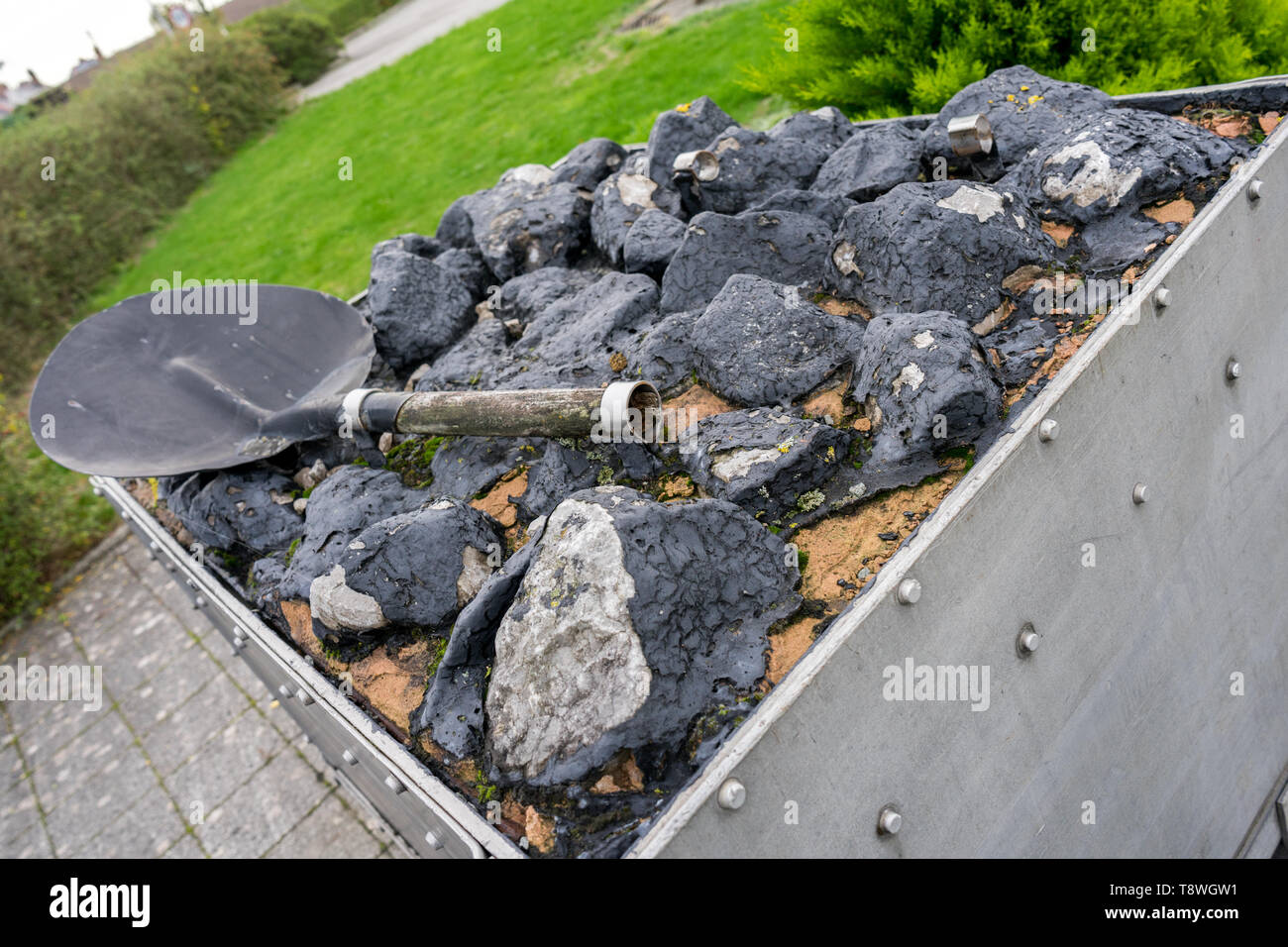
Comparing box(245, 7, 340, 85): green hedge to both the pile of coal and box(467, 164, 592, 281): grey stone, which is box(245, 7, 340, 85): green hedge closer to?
box(467, 164, 592, 281): grey stone

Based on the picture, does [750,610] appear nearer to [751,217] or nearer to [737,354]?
[737,354]

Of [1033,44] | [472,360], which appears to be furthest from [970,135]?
[472,360]

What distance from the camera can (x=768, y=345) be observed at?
7.34ft

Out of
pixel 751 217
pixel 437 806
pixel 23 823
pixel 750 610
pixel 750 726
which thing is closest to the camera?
pixel 750 726

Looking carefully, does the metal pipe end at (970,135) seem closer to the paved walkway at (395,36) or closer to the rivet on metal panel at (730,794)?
the rivet on metal panel at (730,794)

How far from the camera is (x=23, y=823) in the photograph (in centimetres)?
418

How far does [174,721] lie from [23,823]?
0.78 metres

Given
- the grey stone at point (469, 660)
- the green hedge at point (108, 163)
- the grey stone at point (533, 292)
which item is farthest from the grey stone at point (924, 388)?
the green hedge at point (108, 163)

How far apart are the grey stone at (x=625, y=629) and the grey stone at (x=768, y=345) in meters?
0.52

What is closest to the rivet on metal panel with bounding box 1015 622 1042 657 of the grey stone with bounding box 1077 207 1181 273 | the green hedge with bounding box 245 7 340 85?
the grey stone with bounding box 1077 207 1181 273

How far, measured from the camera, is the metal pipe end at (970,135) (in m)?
2.61

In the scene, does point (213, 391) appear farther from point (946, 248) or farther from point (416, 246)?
point (946, 248)

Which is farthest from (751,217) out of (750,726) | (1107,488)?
(750,726)

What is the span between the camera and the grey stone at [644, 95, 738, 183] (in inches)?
130
